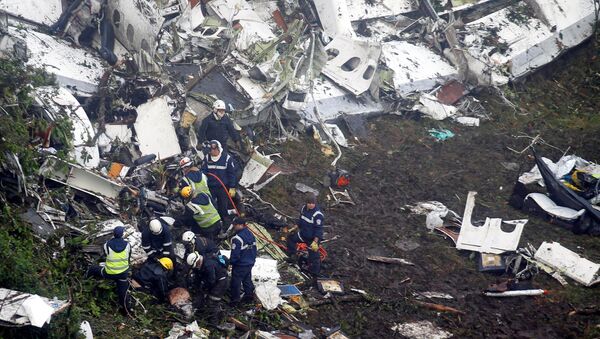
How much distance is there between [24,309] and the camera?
714cm

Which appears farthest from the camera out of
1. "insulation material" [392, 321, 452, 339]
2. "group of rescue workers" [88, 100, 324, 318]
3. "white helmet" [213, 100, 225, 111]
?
"white helmet" [213, 100, 225, 111]

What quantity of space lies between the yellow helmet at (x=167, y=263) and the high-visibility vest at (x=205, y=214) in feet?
4.14

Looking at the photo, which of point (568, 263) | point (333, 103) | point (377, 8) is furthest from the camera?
point (377, 8)

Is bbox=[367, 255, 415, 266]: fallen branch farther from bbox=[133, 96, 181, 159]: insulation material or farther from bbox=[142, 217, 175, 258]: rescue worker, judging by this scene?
bbox=[133, 96, 181, 159]: insulation material

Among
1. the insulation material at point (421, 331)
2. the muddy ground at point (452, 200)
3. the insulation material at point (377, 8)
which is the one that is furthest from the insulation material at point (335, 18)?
the insulation material at point (421, 331)

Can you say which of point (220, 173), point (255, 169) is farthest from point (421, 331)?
point (255, 169)

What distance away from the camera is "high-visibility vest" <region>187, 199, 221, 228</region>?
1031 cm

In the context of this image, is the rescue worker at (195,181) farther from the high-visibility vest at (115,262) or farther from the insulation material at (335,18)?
the insulation material at (335,18)

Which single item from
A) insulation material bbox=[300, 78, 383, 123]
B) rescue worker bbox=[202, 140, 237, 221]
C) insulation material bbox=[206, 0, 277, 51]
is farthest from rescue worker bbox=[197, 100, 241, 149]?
insulation material bbox=[206, 0, 277, 51]

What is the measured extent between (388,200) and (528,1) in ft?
29.5

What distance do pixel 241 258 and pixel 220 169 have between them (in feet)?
7.60

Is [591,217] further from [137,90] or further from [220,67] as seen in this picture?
[137,90]

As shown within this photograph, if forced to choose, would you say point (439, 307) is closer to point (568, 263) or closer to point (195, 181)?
point (568, 263)

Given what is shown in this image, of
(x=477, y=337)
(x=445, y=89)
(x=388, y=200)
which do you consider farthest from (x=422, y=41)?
(x=477, y=337)
